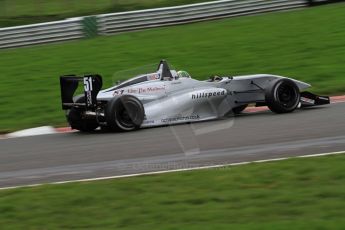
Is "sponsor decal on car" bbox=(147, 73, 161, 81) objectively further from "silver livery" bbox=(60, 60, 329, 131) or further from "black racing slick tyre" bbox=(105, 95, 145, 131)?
"black racing slick tyre" bbox=(105, 95, 145, 131)

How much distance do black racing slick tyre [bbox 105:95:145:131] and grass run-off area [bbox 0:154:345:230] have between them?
324cm

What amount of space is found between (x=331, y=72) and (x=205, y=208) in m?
10.2

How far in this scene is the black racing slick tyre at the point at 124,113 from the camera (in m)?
10.3

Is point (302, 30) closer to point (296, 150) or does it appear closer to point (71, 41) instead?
point (71, 41)

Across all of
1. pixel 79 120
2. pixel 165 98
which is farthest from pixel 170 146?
pixel 79 120

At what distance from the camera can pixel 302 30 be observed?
20.0 metres

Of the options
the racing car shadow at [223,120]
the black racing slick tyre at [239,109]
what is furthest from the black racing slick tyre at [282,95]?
the black racing slick tyre at [239,109]

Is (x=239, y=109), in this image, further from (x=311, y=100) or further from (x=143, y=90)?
(x=143, y=90)

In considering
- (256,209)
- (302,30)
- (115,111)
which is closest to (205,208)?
(256,209)

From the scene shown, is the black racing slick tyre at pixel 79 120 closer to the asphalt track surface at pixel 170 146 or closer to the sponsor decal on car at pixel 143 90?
the asphalt track surface at pixel 170 146

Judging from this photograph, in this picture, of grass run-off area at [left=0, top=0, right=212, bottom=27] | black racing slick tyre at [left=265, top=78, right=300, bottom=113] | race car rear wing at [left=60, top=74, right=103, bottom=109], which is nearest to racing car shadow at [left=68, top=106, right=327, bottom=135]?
black racing slick tyre at [left=265, top=78, right=300, bottom=113]

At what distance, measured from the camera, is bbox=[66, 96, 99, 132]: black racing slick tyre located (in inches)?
428

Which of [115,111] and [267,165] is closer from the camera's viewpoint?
[267,165]

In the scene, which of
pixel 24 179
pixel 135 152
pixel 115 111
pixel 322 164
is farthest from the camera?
pixel 115 111
